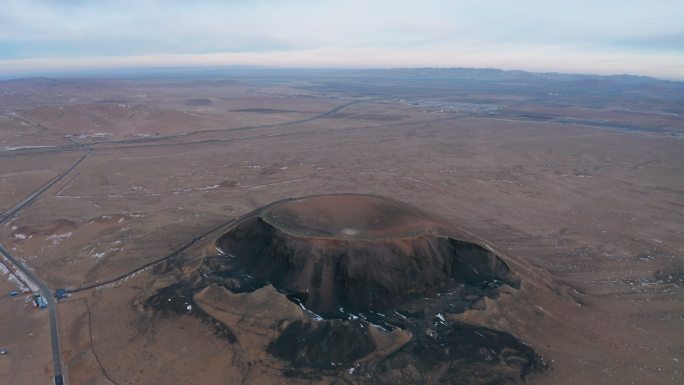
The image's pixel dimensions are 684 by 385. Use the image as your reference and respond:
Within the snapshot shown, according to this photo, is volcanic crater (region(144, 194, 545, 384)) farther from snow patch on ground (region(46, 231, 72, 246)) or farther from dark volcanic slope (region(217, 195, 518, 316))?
snow patch on ground (region(46, 231, 72, 246))

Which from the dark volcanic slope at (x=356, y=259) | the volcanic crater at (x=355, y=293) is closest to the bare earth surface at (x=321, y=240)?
the volcanic crater at (x=355, y=293)

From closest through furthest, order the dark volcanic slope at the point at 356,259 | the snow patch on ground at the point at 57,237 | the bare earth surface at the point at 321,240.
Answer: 1. the bare earth surface at the point at 321,240
2. the dark volcanic slope at the point at 356,259
3. the snow patch on ground at the point at 57,237

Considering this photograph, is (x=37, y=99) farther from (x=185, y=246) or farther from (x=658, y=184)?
(x=658, y=184)

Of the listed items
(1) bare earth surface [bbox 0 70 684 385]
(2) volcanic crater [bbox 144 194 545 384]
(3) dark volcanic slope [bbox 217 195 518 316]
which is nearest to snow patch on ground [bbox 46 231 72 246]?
(1) bare earth surface [bbox 0 70 684 385]

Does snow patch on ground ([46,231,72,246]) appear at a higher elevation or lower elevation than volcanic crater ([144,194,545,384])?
lower

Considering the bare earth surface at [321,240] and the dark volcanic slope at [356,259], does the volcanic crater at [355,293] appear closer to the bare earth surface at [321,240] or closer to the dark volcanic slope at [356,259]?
the dark volcanic slope at [356,259]

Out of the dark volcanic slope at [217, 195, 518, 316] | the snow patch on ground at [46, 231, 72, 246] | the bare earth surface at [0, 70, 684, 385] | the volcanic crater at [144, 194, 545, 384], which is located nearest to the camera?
the volcanic crater at [144, 194, 545, 384]
